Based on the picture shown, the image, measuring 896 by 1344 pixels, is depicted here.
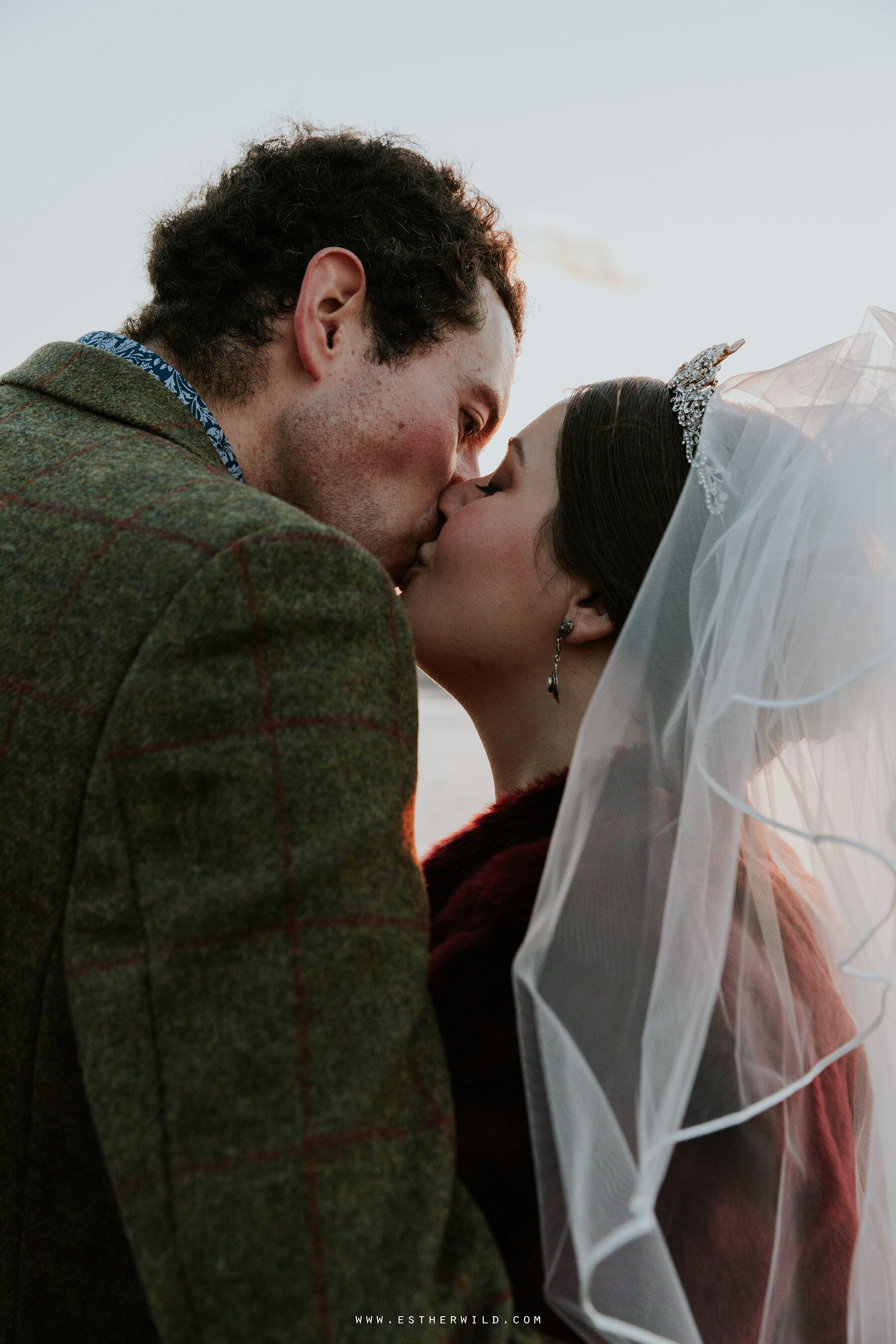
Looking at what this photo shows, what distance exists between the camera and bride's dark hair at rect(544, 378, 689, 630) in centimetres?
200

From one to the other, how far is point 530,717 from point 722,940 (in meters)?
1.00

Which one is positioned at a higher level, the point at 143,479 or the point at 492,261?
the point at 492,261

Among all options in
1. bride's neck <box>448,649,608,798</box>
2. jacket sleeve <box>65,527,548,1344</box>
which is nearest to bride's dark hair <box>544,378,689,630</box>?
bride's neck <box>448,649,608,798</box>

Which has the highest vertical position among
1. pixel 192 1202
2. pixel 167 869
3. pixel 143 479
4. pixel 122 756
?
pixel 143 479

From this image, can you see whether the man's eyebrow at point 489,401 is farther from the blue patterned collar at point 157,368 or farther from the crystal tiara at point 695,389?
the blue patterned collar at point 157,368

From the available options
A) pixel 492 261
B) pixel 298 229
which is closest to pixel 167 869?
pixel 298 229

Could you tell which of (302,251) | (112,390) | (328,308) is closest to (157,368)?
(112,390)

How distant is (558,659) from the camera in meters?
2.11

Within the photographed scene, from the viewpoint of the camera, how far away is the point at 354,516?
2148mm

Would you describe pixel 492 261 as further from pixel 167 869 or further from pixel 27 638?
pixel 167 869

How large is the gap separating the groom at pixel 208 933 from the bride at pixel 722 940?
197 mm

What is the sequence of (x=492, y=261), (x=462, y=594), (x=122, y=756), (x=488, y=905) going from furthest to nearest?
(x=492, y=261)
(x=462, y=594)
(x=488, y=905)
(x=122, y=756)

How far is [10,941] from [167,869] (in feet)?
0.87

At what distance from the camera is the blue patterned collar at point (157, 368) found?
5.22 ft
